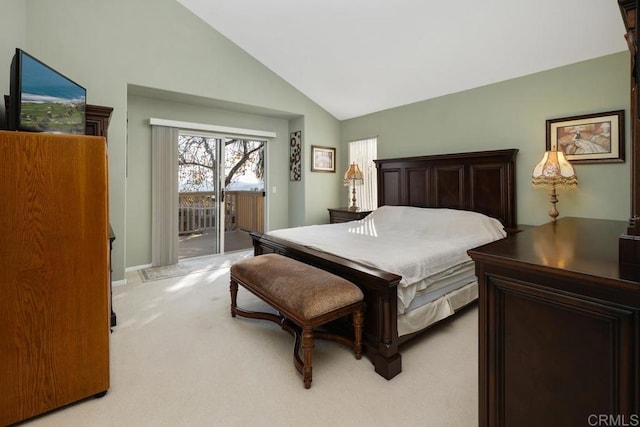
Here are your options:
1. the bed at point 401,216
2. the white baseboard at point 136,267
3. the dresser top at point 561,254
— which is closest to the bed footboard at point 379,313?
the bed at point 401,216

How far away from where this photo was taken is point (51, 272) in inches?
60.0

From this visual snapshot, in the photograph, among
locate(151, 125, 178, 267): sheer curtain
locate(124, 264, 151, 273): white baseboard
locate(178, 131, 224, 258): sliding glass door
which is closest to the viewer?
locate(124, 264, 151, 273): white baseboard

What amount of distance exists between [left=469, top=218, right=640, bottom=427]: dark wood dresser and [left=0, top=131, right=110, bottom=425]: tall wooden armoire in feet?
6.06

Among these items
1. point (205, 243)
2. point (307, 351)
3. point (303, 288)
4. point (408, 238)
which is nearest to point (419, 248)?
point (408, 238)

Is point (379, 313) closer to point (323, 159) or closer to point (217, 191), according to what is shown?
point (217, 191)

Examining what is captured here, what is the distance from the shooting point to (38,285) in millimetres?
1497

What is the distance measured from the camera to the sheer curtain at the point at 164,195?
4.33 m

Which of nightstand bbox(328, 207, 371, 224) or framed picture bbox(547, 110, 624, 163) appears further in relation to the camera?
nightstand bbox(328, 207, 371, 224)

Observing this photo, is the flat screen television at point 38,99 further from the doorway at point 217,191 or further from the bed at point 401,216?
the doorway at point 217,191

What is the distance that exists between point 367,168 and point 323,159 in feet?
2.64

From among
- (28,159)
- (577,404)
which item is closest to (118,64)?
(28,159)

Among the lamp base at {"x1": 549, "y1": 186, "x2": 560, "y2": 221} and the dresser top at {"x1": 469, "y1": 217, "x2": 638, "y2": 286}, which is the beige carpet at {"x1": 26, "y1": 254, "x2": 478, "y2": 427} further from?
the lamp base at {"x1": 549, "y1": 186, "x2": 560, "y2": 221}

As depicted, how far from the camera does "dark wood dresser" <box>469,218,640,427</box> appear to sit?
0.83 m

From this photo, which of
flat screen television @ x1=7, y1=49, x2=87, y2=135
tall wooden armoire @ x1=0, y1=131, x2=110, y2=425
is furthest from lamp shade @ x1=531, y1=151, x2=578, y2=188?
flat screen television @ x1=7, y1=49, x2=87, y2=135
